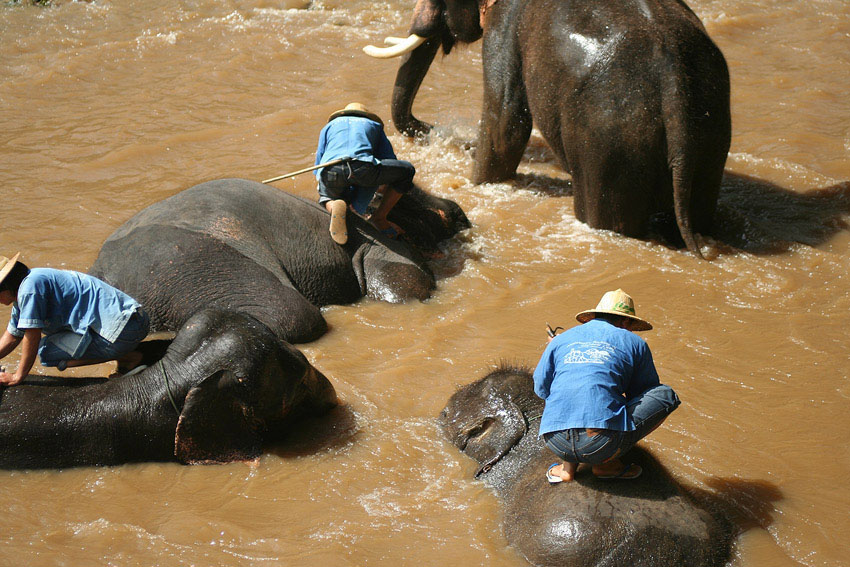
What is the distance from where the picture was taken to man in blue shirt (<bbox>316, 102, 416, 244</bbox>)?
6.17m

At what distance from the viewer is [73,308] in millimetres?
4484

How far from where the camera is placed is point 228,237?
5.49 metres

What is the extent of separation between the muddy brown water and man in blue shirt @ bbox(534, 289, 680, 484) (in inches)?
21.1

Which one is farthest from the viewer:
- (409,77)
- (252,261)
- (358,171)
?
(409,77)

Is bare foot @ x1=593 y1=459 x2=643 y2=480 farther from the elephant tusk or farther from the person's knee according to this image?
the elephant tusk

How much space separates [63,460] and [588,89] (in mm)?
4562

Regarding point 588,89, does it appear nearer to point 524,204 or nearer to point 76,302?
point 524,204

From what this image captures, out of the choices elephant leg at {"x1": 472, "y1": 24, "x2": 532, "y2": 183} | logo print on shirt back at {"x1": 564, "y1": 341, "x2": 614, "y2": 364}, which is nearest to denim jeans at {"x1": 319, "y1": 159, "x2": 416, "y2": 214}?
elephant leg at {"x1": 472, "y1": 24, "x2": 532, "y2": 183}

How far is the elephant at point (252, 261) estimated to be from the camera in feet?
17.0

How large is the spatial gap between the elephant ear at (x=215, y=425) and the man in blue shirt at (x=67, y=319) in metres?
0.66

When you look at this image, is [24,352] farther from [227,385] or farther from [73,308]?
[227,385]

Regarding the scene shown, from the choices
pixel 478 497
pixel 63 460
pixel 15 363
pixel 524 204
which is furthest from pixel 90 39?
pixel 478 497

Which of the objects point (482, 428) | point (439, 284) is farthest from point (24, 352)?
point (439, 284)

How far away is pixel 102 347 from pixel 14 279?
540 mm
